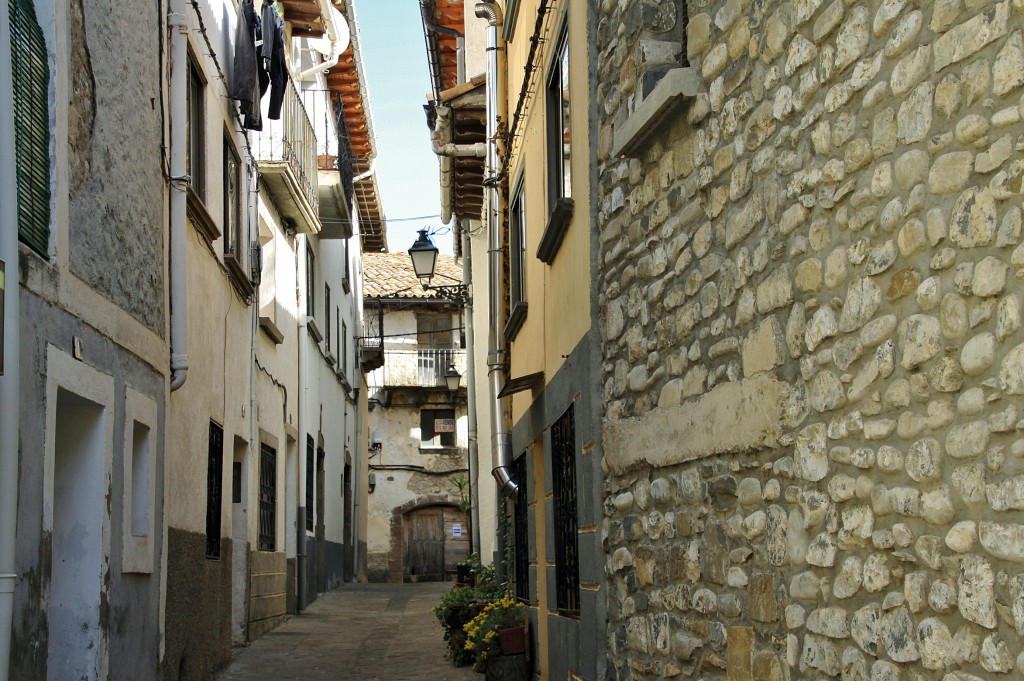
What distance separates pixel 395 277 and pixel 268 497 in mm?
21581

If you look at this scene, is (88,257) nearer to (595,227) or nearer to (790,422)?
(595,227)

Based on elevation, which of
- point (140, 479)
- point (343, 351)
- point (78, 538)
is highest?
point (343, 351)

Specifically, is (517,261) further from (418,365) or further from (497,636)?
(418,365)

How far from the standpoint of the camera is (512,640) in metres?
9.90

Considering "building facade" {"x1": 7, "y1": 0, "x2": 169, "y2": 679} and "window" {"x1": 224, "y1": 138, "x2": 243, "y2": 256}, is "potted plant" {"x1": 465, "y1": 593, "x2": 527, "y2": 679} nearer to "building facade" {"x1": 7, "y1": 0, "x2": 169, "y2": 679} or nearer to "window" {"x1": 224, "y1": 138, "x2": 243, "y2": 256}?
"building facade" {"x1": 7, "y1": 0, "x2": 169, "y2": 679}

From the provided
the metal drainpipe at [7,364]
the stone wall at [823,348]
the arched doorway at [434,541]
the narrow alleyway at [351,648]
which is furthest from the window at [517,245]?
the arched doorway at [434,541]

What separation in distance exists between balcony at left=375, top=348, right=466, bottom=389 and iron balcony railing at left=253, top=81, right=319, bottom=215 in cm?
1815

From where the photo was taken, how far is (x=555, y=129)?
352 inches

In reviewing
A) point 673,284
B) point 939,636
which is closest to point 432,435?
point 673,284

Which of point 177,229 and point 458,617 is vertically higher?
point 177,229

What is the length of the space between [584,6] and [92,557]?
4.06 meters

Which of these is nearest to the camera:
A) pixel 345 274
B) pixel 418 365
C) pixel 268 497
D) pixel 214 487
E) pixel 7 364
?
pixel 7 364

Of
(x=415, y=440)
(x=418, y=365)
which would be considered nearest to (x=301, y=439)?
(x=418, y=365)

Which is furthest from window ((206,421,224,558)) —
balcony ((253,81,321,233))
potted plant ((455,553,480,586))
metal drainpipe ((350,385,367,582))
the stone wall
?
metal drainpipe ((350,385,367,582))
